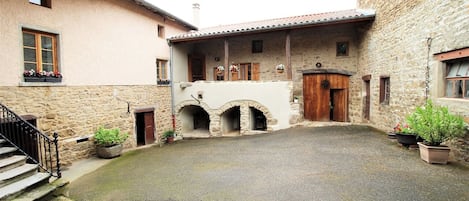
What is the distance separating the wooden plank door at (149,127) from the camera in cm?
1027

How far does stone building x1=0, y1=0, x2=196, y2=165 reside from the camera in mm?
6055

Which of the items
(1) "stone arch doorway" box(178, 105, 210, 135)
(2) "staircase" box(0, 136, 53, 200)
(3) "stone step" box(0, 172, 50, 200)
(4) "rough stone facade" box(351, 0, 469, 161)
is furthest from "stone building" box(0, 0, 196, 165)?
(4) "rough stone facade" box(351, 0, 469, 161)

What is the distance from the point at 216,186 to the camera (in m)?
4.55

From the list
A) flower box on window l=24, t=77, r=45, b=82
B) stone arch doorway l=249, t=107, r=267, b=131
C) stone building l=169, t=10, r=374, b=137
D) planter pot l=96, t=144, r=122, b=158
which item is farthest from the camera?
stone arch doorway l=249, t=107, r=267, b=131

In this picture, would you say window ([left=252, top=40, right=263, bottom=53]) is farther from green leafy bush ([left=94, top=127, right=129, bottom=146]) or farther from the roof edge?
green leafy bush ([left=94, top=127, right=129, bottom=146])

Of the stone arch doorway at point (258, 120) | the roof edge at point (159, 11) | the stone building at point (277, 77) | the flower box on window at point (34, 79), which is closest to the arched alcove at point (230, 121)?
the stone building at point (277, 77)

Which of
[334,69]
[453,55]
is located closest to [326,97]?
[334,69]

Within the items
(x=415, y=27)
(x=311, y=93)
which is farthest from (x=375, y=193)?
(x=311, y=93)

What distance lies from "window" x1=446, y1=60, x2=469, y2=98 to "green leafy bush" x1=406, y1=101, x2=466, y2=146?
580mm

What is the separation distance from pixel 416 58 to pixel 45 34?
10471 mm

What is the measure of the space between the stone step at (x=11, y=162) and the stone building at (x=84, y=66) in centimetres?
232

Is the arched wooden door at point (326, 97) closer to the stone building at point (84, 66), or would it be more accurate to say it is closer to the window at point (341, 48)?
the window at point (341, 48)

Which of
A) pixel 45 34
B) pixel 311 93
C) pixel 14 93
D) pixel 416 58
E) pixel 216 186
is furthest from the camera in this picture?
pixel 311 93

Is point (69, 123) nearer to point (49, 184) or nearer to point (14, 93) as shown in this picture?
point (14, 93)
